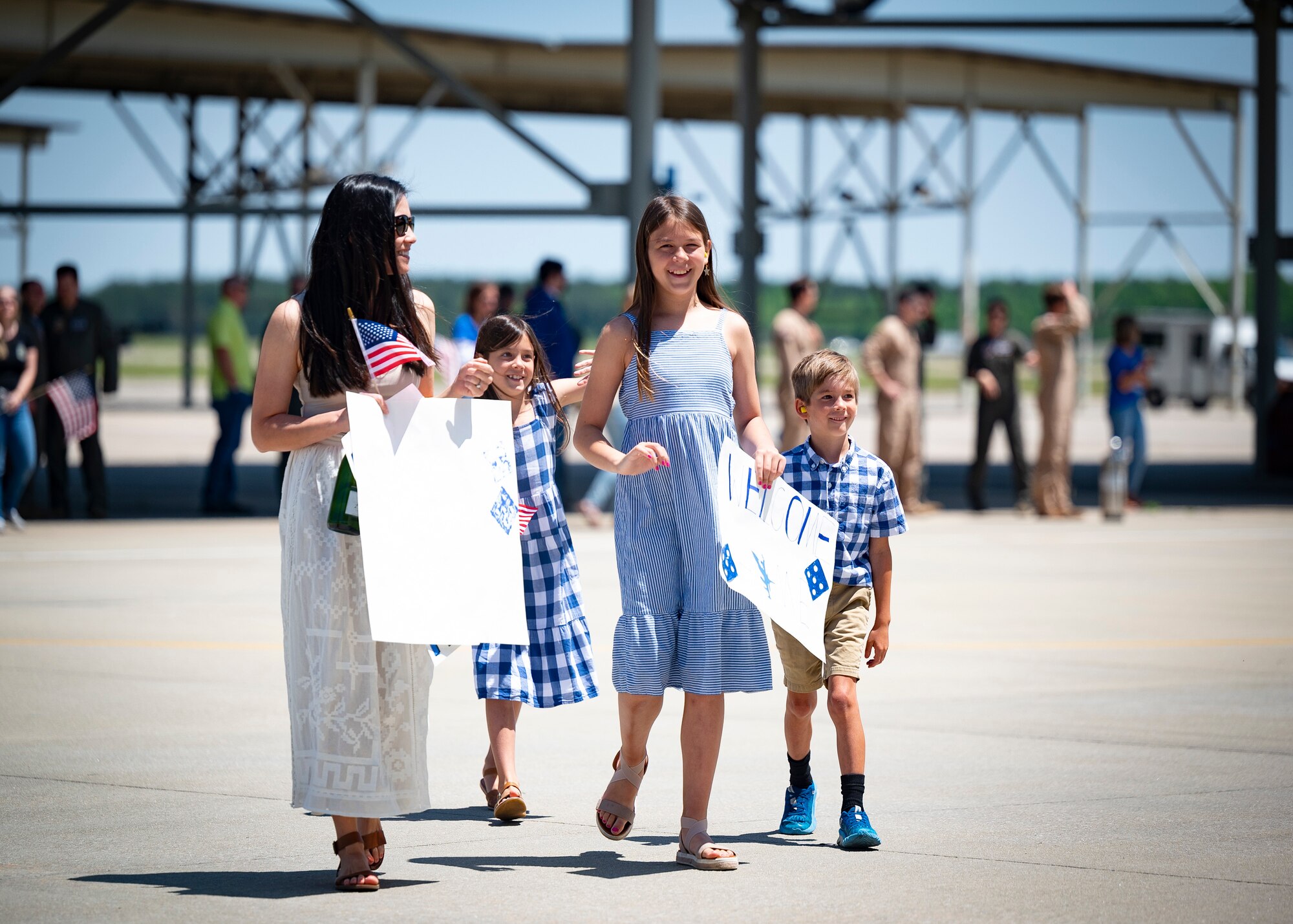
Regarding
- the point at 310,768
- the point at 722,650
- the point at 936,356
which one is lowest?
the point at 310,768

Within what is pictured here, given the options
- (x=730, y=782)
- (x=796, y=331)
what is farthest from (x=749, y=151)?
(x=730, y=782)

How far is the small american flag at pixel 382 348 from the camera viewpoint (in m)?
4.72

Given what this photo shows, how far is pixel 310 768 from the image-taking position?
4.66m

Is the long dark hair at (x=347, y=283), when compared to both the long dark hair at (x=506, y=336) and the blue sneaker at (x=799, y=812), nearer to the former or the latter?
the long dark hair at (x=506, y=336)

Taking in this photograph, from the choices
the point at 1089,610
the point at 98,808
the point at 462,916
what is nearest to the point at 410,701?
the point at 462,916

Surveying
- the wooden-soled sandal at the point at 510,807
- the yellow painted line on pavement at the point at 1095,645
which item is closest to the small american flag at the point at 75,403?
the yellow painted line on pavement at the point at 1095,645

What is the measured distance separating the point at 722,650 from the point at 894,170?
35.0 m

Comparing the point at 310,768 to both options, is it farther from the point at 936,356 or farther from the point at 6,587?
the point at 936,356

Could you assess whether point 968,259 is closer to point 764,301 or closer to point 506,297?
point 506,297

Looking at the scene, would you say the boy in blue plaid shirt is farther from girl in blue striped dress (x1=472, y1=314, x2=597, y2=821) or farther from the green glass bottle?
the green glass bottle

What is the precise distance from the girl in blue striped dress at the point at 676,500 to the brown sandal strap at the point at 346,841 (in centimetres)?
77

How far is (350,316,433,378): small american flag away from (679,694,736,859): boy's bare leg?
131 cm

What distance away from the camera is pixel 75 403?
49.3 feet

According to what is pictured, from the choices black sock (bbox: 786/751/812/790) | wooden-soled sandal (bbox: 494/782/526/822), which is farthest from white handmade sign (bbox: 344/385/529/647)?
black sock (bbox: 786/751/812/790)
